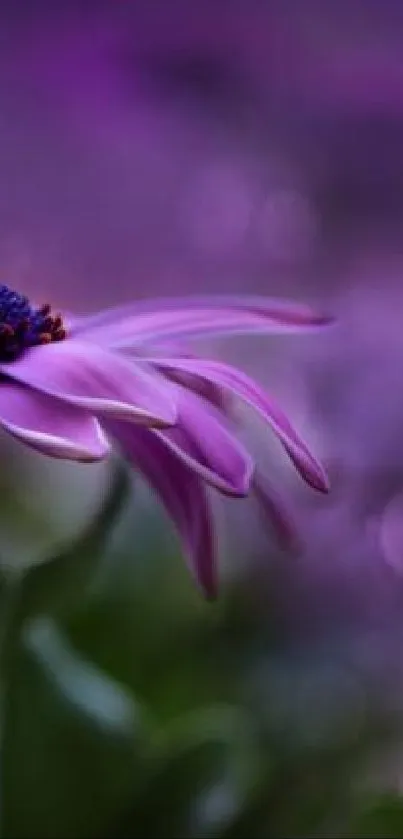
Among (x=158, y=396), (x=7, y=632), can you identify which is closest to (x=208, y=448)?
(x=158, y=396)

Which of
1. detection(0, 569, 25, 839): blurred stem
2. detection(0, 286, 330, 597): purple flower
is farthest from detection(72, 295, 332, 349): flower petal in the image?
detection(0, 569, 25, 839): blurred stem

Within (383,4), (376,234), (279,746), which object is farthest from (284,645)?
(383,4)

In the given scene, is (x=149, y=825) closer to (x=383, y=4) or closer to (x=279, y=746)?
(x=279, y=746)

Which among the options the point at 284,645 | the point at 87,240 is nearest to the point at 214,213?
the point at 87,240

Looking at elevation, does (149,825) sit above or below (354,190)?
below

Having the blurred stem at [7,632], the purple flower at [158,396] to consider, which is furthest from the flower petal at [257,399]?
the blurred stem at [7,632]

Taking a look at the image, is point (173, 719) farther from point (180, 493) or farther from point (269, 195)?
point (269, 195)

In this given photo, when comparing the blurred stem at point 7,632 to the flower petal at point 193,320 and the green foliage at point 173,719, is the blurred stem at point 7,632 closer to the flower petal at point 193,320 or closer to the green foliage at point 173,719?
the green foliage at point 173,719

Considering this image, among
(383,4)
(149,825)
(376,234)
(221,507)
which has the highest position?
(383,4)
